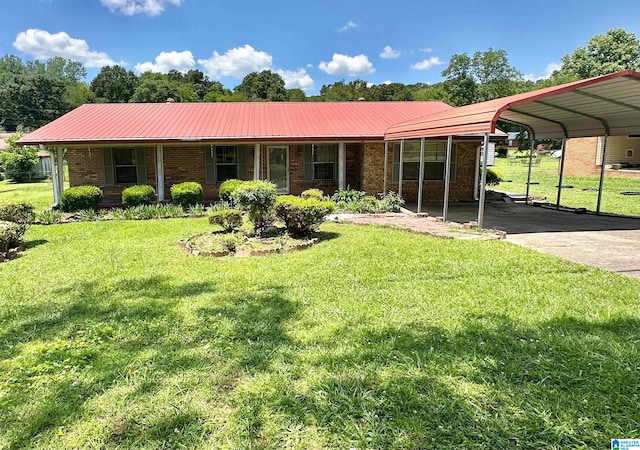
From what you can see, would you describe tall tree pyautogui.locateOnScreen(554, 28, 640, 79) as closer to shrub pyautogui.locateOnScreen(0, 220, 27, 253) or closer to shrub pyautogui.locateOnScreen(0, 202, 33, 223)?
shrub pyautogui.locateOnScreen(0, 202, 33, 223)

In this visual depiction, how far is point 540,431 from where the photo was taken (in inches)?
103

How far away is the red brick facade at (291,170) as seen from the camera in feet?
48.3

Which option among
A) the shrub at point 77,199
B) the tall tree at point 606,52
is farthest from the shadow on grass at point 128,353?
the tall tree at point 606,52

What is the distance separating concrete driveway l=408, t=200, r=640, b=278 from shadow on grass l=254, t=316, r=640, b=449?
3321mm

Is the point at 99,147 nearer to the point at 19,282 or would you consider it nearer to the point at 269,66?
the point at 19,282

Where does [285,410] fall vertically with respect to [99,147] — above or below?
below

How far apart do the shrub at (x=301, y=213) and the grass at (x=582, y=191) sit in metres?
9.89

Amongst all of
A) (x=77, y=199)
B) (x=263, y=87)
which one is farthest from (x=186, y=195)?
(x=263, y=87)

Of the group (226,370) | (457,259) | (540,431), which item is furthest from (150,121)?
(540,431)

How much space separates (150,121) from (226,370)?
47.3 ft

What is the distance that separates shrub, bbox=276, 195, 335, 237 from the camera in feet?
27.3

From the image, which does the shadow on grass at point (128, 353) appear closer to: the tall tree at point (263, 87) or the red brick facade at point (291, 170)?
the red brick facade at point (291, 170)

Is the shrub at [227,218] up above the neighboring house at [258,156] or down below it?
below

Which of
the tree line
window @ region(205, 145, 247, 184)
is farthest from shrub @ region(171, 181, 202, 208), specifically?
the tree line
